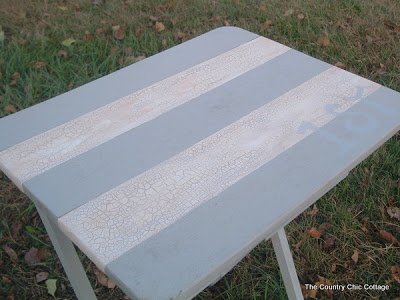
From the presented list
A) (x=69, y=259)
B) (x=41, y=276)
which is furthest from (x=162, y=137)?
(x=41, y=276)

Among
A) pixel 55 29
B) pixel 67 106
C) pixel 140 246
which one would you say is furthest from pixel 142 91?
pixel 55 29

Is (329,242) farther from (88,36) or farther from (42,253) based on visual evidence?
(88,36)

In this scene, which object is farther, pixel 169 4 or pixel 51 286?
pixel 169 4

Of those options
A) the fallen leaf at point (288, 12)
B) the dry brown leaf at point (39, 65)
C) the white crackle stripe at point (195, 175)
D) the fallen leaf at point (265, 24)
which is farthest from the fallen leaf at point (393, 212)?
the dry brown leaf at point (39, 65)

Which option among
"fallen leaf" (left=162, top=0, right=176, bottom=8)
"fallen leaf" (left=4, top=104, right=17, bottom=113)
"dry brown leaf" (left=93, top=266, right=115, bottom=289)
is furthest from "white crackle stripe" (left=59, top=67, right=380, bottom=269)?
"fallen leaf" (left=162, top=0, right=176, bottom=8)

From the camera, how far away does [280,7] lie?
342 cm

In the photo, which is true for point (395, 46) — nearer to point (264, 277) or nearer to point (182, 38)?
point (182, 38)

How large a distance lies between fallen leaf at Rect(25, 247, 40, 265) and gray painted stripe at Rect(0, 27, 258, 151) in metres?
0.78

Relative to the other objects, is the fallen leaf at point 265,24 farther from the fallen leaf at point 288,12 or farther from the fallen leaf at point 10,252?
the fallen leaf at point 10,252

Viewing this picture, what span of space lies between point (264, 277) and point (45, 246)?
94cm

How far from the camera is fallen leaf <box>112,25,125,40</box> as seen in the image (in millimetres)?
3180

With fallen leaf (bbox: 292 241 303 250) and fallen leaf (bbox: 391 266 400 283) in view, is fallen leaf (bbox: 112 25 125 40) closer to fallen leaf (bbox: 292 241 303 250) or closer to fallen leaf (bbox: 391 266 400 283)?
fallen leaf (bbox: 292 241 303 250)

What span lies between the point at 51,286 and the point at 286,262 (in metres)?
1.00

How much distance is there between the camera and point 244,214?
1098mm
